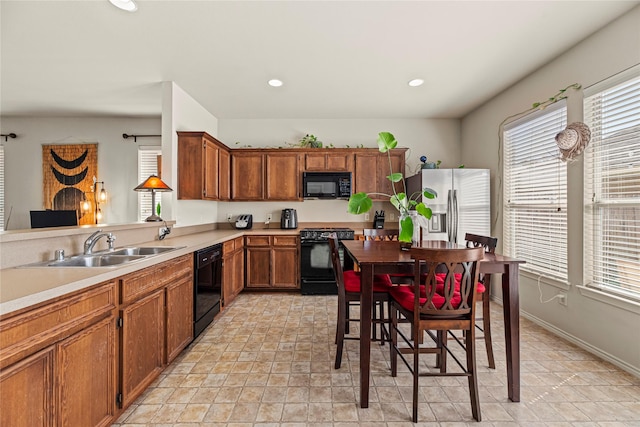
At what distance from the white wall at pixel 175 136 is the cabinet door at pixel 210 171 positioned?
1.00ft

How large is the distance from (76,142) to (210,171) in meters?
2.97

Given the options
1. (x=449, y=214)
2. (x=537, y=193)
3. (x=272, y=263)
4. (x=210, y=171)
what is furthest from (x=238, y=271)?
(x=537, y=193)

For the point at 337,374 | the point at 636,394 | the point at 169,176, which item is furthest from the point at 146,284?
the point at 636,394

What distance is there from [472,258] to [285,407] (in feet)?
4.72

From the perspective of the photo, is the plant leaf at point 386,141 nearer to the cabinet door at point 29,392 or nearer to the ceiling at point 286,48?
the ceiling at point 286,48

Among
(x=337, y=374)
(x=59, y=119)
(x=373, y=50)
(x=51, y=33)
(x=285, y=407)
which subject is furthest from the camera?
(x=59, y=119)

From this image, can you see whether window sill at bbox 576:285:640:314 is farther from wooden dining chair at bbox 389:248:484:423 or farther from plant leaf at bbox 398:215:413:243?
plant leaf at bbox 398:215:413:243

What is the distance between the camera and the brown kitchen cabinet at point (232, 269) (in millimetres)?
3419

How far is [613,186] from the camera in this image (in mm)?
2332

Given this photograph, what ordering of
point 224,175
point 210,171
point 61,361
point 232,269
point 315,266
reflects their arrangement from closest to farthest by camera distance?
point 61,361 → point 232,269 → point 210,171 → point 315,266 → point 224,175

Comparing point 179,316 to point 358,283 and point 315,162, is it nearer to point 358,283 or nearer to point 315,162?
point 358,283

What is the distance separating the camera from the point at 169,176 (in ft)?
11.2

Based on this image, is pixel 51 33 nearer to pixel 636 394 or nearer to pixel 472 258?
pixel 472 258

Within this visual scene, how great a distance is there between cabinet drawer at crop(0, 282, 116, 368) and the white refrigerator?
11.2 feet
